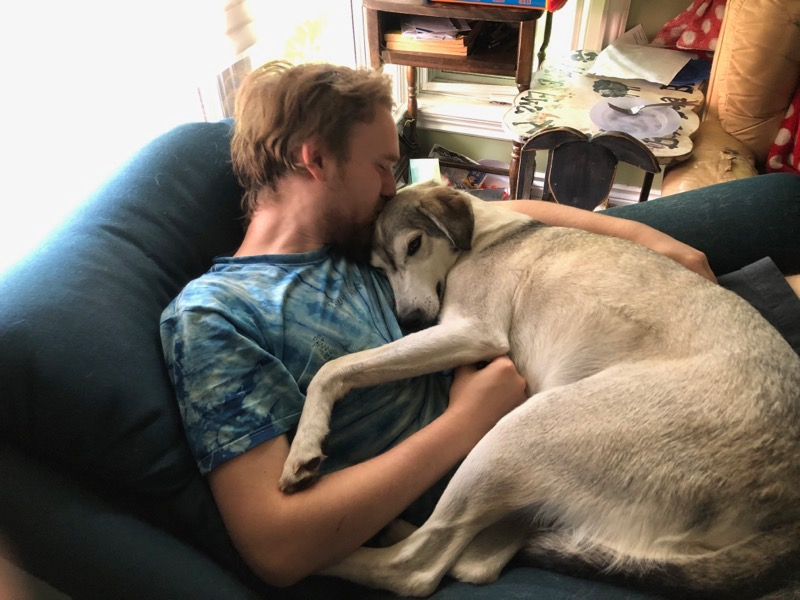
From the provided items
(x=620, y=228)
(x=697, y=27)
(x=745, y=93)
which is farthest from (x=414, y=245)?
(x=697, y=27)

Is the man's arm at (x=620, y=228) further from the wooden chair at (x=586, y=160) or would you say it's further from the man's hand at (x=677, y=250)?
the wooden chair at (x=586, y=160)

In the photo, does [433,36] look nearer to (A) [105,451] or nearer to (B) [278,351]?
(B) [278,351]

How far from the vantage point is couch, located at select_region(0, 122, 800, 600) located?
1037 millimetres

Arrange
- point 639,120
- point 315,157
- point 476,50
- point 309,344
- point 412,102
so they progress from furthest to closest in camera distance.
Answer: point 412,102
point 476,50
point 639,120
point 315,157
point 309,344

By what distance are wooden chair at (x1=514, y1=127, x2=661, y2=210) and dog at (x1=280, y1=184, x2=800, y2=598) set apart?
1024 millimetres

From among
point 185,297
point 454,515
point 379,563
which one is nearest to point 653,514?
point 454,515

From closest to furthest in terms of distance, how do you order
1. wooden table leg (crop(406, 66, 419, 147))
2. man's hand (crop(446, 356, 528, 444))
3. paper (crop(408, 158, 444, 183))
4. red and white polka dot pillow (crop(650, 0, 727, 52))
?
man's hand (crop(446, 356, 528, 444)) < red and white polka dot pillow (crop(650, 0, 727, 52)) < paper (crop(408, 158, 444, 183)) < wooden table leg (crop(406, 66, 419, 147))

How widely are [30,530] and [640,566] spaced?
1.16m

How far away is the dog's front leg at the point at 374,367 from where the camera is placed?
123cm

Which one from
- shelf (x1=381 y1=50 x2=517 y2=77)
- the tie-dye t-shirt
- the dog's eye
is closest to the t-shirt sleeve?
the tie-dye t-shirt

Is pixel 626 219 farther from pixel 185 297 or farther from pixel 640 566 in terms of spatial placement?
pixel 185 297

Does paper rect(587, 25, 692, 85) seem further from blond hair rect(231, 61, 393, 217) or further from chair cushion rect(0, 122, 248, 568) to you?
chair cushion rect(0, 122, 248, 568)

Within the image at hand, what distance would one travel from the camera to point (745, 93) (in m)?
2.83

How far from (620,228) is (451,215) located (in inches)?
23.9
